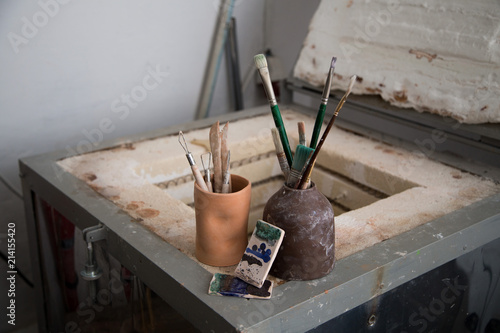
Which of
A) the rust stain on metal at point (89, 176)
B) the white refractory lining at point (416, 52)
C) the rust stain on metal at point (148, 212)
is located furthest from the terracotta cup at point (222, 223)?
the white refractory lining at point (416, 52)

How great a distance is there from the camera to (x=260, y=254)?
0.95 metres

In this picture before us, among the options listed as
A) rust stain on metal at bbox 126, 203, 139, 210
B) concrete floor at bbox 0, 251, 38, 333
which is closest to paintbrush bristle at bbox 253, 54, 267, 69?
rust stain on metal at bbox 126, 203, 139, 210

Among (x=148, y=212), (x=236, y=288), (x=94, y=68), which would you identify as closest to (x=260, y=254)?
(x=236, y=288)

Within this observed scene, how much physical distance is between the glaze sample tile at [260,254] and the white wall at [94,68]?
1.14 m

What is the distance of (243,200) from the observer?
100 cm

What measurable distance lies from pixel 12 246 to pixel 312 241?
1338 mm

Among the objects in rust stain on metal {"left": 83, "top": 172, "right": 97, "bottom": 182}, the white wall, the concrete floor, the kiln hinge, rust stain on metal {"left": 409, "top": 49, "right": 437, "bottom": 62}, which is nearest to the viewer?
the kiln hinge

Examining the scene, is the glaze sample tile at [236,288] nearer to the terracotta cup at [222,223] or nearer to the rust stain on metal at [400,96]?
the terracotta cup at [222,223]

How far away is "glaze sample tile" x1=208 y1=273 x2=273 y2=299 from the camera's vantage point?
3.07ft

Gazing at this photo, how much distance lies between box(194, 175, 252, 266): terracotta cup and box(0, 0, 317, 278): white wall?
1029 mm

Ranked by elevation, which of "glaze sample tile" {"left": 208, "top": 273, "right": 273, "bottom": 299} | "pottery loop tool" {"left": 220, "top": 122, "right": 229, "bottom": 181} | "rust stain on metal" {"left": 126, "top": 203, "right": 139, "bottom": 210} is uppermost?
"pottery loop tool" {"left": 220, "top": 122, "right": 229, "bottom": 181}

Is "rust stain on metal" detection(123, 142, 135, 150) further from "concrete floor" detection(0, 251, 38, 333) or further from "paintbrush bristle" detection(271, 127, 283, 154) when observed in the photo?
"paintbrush bristle" detection(271, 127, 283, 154)

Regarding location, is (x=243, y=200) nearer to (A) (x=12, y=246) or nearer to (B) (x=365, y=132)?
(B) (x=365, y=132)

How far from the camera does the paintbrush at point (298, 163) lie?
942mm
